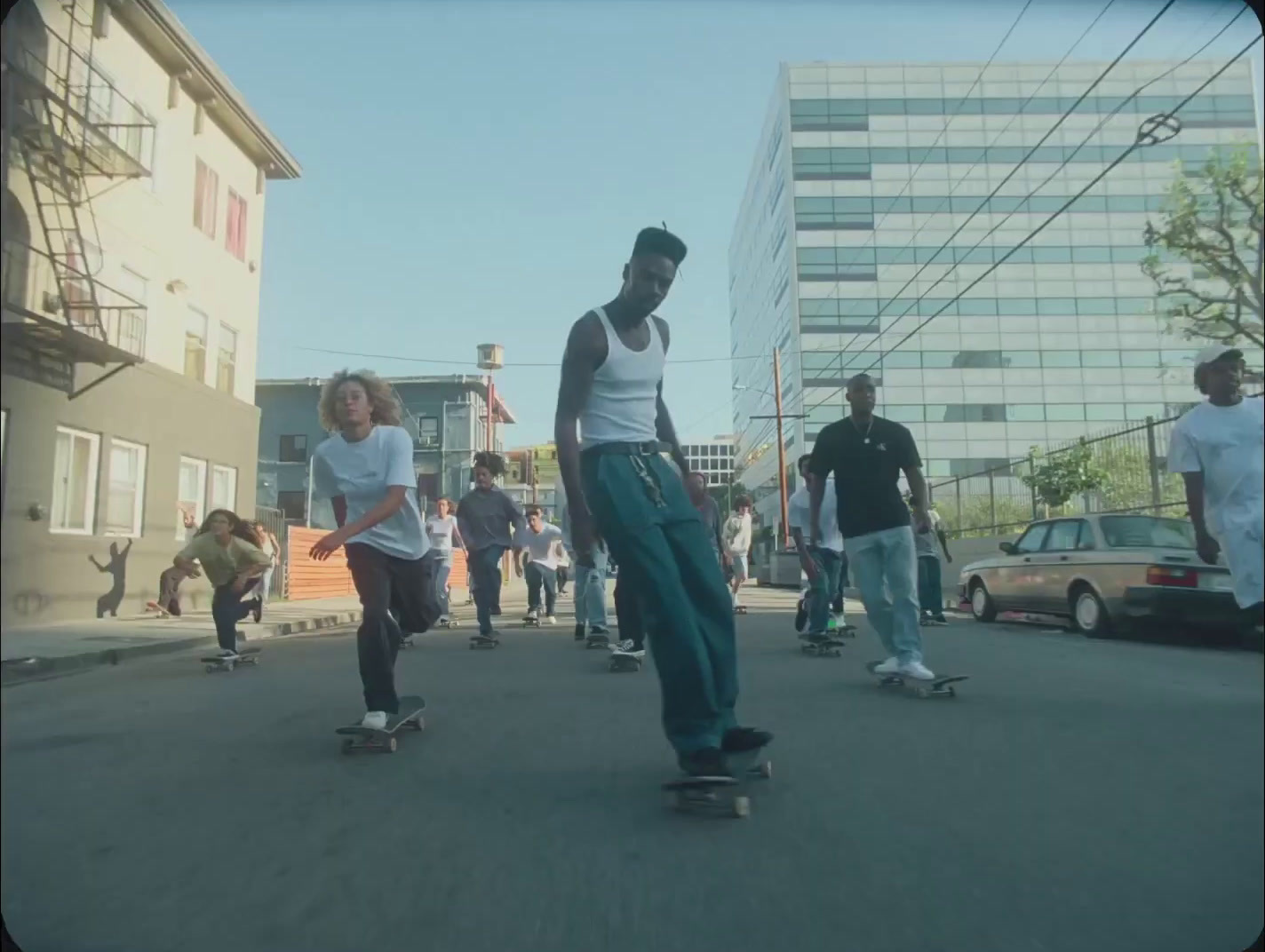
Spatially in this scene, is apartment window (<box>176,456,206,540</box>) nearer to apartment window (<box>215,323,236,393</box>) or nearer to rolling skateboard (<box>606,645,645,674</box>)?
apartment window (<box>215,323,236,393</box>)

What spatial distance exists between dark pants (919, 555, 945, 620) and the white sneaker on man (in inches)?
99.7

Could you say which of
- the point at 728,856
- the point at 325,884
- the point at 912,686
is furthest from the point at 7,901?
the point at 912,686

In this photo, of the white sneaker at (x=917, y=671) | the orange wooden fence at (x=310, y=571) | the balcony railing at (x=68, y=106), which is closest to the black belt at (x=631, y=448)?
the orange wooden fence at (x=310, y=571)

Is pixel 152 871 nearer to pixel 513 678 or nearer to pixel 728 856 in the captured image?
pixel 728 856

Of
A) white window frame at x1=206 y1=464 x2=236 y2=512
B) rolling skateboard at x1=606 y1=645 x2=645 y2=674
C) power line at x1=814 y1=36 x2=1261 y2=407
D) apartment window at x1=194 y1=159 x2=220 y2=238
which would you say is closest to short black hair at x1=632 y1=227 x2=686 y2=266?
power line at x1=814 y1=36 x2=1261 y2=407

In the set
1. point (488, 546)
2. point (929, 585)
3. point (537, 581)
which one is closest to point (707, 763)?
point (929, 585)

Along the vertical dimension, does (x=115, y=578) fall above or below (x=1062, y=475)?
below

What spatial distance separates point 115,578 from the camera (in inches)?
54.1

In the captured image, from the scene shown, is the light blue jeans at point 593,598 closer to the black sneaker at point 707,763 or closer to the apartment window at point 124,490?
the black sneaker at point 707,763

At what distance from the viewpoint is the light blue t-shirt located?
2785mm

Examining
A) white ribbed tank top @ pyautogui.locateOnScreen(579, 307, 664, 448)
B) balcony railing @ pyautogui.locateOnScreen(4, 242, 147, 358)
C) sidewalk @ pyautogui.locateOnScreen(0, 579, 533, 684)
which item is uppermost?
white ribbed tank top @ pyautogui.locateOnScreen(579, 307, 664, 448)

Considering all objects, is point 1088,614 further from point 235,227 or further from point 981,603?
point 981,603

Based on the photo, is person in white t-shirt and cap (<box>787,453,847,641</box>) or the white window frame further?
person in white t-shirt and cap (<box>787,453,847,641</box>)

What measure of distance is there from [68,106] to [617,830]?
1.96 m
